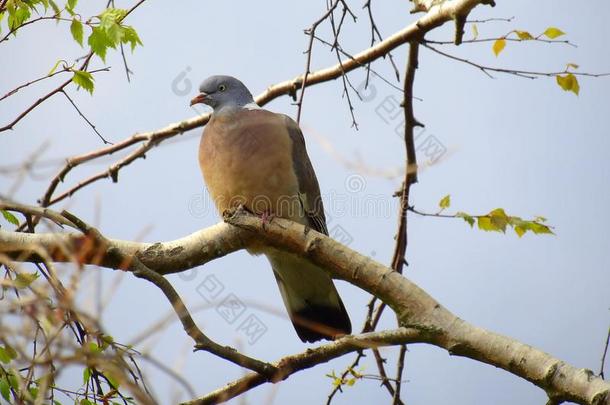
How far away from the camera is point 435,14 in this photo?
379cm

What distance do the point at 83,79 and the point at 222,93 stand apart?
4.43 feet

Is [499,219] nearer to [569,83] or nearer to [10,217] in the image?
[569,83]

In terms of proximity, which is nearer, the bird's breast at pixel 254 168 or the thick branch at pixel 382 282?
the thick branch at pixel 382 282

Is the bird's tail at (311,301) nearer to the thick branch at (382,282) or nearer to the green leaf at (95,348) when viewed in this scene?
the thick branch at (382,282)

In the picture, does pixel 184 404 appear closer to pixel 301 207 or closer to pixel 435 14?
pixel 301 207

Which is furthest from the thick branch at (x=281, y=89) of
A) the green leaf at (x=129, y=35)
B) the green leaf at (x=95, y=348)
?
the green leaf at (x=95, y=348)

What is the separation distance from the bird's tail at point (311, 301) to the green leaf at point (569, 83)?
1.55 meters

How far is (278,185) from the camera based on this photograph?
159 inches

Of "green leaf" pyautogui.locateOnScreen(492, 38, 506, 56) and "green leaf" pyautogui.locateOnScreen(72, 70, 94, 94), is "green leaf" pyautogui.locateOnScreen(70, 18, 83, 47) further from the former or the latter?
"green leaf" pyautogui.locateOnScreen(492, 38, 506, 56)

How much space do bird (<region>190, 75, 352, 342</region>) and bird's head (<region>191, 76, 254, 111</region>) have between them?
0.04 m

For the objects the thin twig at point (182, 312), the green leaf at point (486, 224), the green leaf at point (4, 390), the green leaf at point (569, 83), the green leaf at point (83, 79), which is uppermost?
the green leaf at point (569, 83)

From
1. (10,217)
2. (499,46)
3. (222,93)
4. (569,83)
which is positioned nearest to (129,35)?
(10,217)

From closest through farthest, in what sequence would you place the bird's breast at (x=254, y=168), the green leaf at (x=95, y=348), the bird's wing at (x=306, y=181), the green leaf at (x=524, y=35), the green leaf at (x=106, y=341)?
the green leaf at (x=106, y=341), the green leaf at (x=95, y=348), the green leaf at (x=524, y=35), the bird's breast at (x=254, y=168), the bird's wing at (x=306, y=181)

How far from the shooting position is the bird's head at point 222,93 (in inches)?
180
